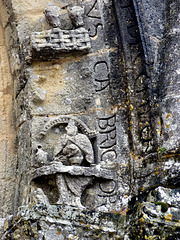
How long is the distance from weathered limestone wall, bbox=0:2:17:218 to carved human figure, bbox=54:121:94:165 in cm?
64

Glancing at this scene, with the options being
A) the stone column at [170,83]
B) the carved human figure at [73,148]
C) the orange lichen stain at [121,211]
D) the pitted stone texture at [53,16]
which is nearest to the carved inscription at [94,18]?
the pitted stone texture at [53,16]

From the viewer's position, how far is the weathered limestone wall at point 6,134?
5133 millimetres

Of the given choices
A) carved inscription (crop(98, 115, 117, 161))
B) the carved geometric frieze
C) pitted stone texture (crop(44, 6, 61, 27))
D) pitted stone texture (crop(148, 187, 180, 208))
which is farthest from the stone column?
pitted stone texture (crop(44, 6, 61, 27))

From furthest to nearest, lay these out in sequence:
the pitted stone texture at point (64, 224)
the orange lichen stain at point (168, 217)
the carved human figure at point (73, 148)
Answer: the carved human figure at point (73, 148)
the pitted stone texture at point (64, 224)
the orange lichen stain at point (168, 217)

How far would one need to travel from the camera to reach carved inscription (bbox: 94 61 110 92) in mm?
5004

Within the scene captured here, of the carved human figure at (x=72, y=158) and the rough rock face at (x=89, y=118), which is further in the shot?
the carved human figure at (x=72, y=158)

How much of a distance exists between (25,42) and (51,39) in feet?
0.92

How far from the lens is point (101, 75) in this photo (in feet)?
16.5

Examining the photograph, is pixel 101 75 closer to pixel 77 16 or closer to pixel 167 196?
pixel 77 16

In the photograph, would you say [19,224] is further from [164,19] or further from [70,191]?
[164,19]

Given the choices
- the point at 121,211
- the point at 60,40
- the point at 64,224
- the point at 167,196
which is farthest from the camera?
the point at 60,40

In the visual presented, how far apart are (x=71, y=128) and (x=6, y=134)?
2.51 feet

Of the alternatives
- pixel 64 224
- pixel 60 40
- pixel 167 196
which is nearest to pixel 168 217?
pixel 167 196

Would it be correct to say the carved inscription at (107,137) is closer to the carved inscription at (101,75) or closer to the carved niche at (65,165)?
the carved niche at (65,165)
